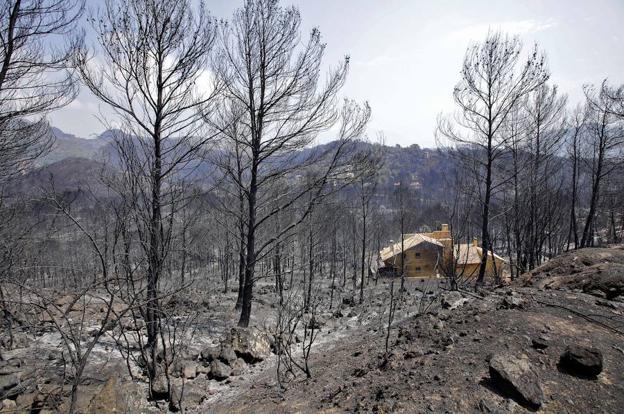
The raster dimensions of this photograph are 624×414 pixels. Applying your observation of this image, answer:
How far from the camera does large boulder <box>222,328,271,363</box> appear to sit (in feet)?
23.9

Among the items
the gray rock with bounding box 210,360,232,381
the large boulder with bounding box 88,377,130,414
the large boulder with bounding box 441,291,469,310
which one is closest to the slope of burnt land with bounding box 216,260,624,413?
the large boulder with bounding box 441,291,469,310

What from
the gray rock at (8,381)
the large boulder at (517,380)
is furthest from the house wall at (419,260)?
the gray rock at (8,381)

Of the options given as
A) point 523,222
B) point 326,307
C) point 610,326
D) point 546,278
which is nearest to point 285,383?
point 610,326

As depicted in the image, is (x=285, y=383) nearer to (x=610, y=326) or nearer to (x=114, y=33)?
(x=610, y=326)

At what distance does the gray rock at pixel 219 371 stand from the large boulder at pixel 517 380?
4.55 metres

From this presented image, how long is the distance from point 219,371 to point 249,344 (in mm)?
1026

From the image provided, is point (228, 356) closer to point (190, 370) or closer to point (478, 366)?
point (190, 370)

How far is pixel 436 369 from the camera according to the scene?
14.0 ft

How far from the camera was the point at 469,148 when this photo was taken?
12.8 m

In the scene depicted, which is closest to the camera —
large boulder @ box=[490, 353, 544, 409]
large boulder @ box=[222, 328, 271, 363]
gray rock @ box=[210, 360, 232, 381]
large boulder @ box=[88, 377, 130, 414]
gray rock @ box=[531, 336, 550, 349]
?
large boulder @ box=[490, 353, 544, 409]

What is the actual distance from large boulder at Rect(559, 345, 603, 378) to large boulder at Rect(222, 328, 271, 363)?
17.4ft

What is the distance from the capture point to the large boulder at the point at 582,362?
3.95 metres

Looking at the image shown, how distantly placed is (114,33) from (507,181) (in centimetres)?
1159

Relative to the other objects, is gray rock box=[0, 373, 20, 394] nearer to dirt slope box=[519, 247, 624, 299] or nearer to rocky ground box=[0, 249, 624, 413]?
rocky ground box=[0, 249, 624, 413]
